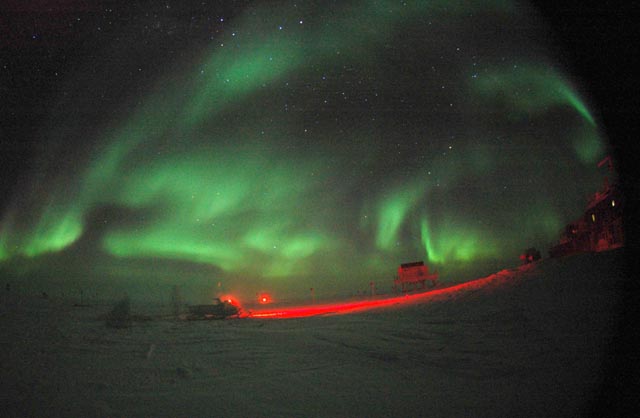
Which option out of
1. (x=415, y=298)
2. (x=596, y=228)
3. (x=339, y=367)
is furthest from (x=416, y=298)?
(x=596, y=228)

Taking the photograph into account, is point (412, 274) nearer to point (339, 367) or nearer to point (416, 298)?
point (416, 298)

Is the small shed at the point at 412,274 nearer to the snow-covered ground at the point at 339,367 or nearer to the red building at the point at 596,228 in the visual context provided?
the red building at the point at 596,228

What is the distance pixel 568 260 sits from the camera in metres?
16.3

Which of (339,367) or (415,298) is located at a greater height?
(339,367)

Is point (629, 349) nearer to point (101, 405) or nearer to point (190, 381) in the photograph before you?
point (190, 381)

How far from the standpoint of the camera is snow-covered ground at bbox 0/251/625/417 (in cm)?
425

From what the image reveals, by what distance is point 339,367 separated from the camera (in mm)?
6090

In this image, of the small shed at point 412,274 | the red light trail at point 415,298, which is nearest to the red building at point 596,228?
the red light trail at point 415,298

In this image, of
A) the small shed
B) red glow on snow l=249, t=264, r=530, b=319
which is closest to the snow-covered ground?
red glow on snow l=249, t=264, r=530, b=319

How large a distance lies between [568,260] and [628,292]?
8.01 m

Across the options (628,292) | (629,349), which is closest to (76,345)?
(629,349)

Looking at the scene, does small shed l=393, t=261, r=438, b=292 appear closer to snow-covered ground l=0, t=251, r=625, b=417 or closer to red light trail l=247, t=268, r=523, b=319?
red light trail l=247, t=268, r=523, b=319

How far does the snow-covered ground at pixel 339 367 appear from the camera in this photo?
425cm

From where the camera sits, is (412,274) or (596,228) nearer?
(596,228)
